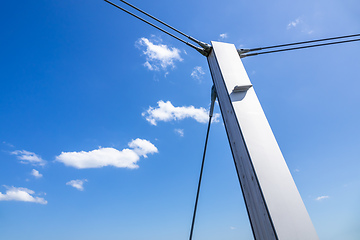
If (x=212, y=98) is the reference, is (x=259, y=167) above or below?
below

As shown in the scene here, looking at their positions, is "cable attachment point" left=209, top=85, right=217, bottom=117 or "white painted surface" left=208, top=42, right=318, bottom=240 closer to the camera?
"white painted surface" left=208, top=42, right=318, bottom=240

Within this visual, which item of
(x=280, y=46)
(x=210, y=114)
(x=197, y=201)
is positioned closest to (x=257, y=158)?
(x=210, y=114)

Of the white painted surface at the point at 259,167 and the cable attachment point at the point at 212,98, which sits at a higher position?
the cable attachment point at the point at 212,98

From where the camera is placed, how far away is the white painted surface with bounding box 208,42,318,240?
0.97 meters

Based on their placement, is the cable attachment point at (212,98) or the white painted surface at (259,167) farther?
the cable attachment point at (212,98)

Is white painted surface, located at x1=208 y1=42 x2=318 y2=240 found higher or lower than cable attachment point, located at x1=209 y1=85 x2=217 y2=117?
lower

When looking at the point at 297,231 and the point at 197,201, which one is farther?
the point at 197,201

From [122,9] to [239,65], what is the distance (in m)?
1.34

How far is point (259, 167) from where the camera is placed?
3.67ft

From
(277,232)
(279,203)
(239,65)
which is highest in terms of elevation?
(239,65)

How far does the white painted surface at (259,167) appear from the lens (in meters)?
0.97

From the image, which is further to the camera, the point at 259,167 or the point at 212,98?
the point at 212,98

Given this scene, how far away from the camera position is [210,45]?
5.87 ft

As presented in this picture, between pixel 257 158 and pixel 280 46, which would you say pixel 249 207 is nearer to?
pixel 257 158
